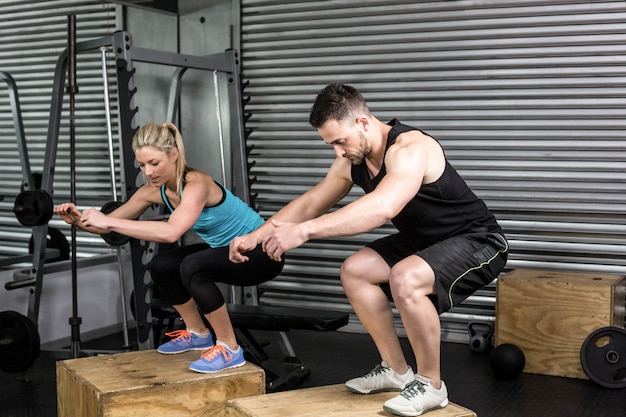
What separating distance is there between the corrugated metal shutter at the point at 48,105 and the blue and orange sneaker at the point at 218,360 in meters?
1.99

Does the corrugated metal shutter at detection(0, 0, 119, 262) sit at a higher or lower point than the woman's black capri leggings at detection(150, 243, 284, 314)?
higher

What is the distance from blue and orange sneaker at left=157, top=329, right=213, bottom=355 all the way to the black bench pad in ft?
0.88

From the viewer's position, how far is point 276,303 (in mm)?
5254

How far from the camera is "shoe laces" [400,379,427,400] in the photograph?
242 cm

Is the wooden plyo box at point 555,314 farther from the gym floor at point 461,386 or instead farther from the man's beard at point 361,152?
the man's beard at point 361,152

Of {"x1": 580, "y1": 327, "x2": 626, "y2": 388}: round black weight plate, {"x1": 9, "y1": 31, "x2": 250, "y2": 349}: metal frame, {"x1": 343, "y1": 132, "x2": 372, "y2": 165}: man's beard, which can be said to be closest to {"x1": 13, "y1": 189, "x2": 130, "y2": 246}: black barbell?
{"x1": 9, "y1": 31, "x2": 250, "y2": 349}: metal frame

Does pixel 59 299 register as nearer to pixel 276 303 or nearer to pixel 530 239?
pixel 276 303

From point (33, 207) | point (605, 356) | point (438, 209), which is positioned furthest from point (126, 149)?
point (605, 356)

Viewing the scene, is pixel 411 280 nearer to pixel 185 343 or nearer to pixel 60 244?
pixel 185 343

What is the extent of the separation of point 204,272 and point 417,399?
105 cm

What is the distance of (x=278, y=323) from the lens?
3496 millimetres

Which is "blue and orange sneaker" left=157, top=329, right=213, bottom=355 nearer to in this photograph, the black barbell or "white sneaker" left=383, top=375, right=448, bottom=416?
the black barbell

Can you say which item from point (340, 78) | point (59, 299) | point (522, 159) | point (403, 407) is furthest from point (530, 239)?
point (59, 299)

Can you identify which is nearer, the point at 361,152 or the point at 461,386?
the point at 361,152
